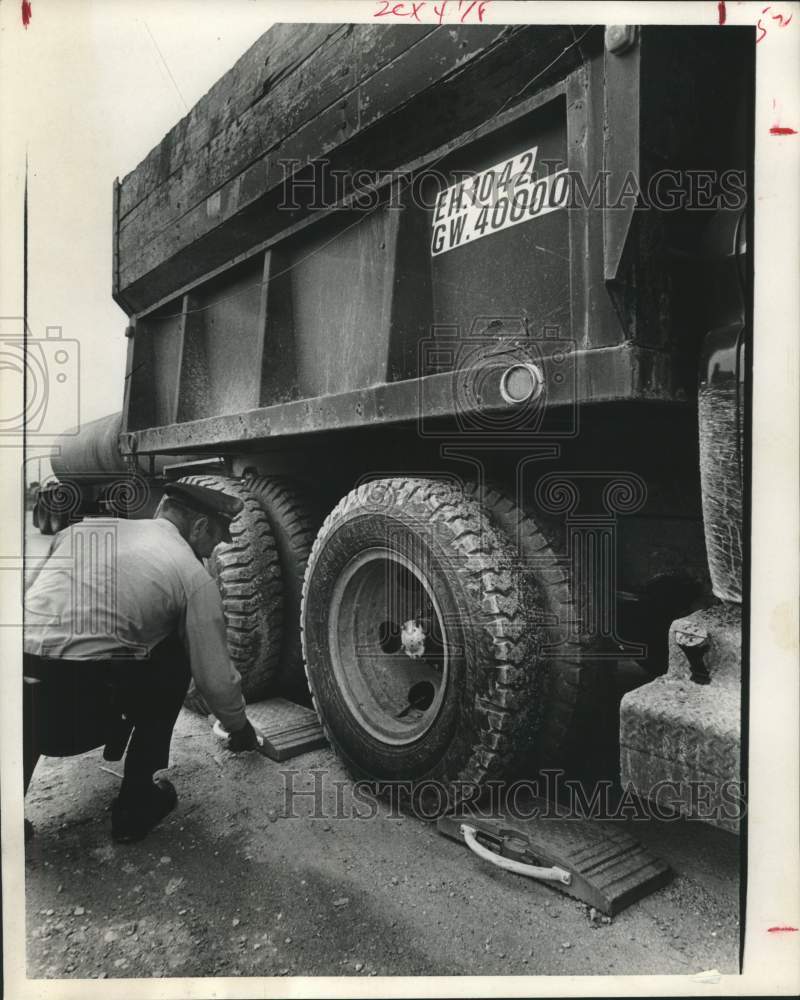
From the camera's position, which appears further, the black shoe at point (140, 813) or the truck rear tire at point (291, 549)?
the truck rear tire at point (291, 549)

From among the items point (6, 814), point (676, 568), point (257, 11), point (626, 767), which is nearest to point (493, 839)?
point (626, 767)

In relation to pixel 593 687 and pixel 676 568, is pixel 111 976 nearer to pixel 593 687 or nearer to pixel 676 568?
pixel 593 687

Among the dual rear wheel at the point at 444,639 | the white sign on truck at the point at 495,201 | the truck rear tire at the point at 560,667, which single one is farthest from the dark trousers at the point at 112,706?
the white sign on truck at the point at 495,201

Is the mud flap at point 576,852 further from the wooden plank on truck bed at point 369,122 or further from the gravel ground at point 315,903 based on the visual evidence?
the wooden plank on truck bed at point 369,122

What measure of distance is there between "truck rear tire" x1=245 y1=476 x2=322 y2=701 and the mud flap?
1.30 m

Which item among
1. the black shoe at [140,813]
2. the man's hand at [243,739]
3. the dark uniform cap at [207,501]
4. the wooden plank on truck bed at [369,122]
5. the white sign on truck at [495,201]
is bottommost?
the black shoe at [140,813]

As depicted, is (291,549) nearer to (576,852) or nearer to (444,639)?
(444,639)

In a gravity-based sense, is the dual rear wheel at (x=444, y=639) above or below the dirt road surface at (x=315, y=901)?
above

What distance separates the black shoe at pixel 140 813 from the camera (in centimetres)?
245

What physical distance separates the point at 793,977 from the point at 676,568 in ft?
3.75

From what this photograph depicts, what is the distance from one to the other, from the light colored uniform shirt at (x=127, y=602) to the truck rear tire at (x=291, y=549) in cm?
82

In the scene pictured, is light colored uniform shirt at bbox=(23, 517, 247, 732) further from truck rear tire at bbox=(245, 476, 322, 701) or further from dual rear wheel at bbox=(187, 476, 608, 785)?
truck rear tire at bbox=(245, 476, 322, 701)

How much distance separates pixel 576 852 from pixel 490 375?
1422mm

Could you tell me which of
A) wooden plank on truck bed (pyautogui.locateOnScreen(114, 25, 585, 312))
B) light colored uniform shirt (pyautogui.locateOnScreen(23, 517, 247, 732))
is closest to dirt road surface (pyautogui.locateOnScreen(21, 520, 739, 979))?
light colored uniform shirt (pyautogui.locateOnScreen(23, 517, 247, 732))
